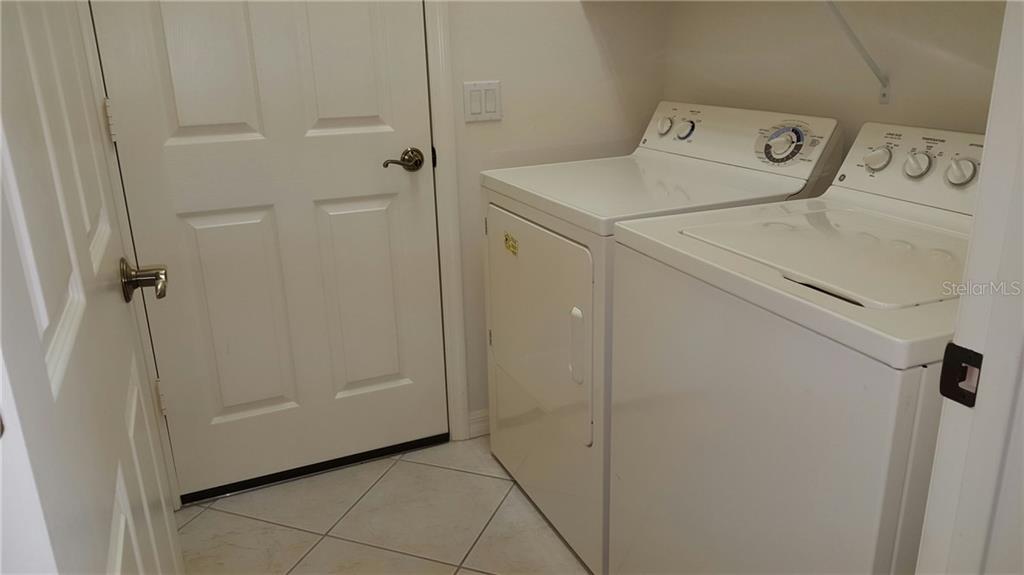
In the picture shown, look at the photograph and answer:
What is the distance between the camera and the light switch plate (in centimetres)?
210

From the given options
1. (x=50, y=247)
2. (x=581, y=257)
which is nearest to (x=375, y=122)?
(x=581, y=257)

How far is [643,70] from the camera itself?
7.53 feet

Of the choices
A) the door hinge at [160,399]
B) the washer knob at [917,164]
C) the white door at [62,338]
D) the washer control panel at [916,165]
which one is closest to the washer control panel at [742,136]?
the washer control panel at [916,165]

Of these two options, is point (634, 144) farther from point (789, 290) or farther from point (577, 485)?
point (789, 290)

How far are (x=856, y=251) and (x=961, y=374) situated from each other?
1.82ft

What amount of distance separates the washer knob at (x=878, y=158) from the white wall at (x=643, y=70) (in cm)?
12

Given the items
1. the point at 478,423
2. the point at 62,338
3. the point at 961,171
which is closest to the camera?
the point at 62,338

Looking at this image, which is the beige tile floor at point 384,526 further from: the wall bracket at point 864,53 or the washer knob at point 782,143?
the wall bracket at point 864,53

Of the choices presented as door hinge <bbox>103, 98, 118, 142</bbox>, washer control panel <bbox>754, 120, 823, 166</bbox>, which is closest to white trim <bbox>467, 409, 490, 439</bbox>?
washer control panel <bbox>754, 120, 823, 166</bbox>

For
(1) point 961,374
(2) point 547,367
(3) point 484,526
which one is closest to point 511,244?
(2) point 547,367

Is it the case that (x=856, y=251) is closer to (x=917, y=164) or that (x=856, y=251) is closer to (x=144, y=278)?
(x=917, y=164)

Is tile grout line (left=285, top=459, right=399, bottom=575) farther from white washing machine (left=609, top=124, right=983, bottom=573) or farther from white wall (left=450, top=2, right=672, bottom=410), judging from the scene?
white washing machine (left=609, top=124, right=983, bottom=573)

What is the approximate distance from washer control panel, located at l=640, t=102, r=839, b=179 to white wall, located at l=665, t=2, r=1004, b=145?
0.09m

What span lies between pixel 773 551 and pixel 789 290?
41 cm
